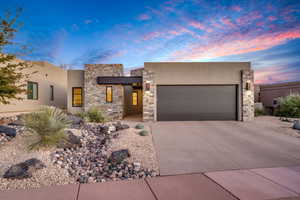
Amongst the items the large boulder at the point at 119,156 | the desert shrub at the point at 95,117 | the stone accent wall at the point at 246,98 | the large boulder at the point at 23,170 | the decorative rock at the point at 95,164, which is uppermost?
the stone accent wall at the point at 246,98

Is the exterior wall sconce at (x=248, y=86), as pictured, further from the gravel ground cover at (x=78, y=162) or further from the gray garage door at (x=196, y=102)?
the gravel ground cover at (x=78, y=162)

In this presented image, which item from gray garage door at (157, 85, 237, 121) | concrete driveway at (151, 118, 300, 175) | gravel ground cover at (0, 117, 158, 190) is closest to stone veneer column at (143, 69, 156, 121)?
gray garage door at (157, 85, 237, 121)

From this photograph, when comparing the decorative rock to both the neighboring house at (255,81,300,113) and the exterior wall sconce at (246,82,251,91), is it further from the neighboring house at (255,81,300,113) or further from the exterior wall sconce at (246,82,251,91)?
the neighboring house at (255,81,300,113)

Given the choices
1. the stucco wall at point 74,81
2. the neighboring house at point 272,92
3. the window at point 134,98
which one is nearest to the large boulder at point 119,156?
the stucco wall at point 74,81

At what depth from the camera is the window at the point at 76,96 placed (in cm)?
977

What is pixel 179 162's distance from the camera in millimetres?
2994

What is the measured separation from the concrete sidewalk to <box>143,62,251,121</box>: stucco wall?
5.62m

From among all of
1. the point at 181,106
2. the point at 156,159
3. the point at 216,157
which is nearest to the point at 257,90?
the point at 181,106

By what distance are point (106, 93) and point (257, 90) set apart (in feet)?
46.6

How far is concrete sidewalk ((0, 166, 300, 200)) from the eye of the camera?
1846 mm

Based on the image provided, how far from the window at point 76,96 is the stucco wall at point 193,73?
507cm

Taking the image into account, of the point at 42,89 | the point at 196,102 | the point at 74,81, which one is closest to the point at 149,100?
the point at 196,102

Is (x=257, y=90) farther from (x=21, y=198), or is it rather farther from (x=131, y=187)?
(x=21, y=198)

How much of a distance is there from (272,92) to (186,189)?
1518 centimetres
